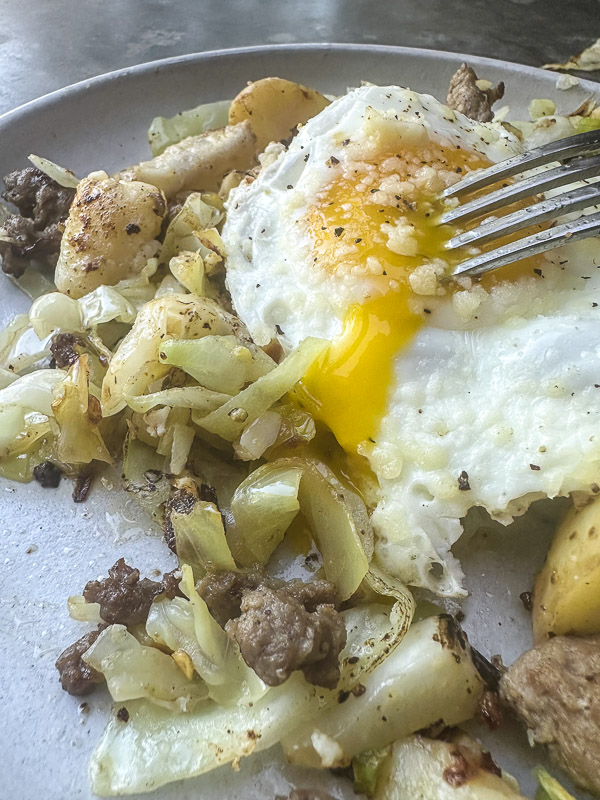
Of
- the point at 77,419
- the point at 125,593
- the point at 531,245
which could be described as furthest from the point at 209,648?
the point at 531,245

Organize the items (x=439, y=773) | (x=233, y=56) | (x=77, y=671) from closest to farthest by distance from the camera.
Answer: (x=439, y=773) < (x=77, y=671) < (x=233, y=56)

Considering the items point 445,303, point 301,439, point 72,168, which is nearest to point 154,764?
point 301,439

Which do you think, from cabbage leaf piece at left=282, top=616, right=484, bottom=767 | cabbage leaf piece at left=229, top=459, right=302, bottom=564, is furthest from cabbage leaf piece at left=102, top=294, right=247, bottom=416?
cabbage leaf piece at left=282, top=616, right=484, bottom=767

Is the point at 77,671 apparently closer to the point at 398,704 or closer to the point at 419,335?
the point at 398,704

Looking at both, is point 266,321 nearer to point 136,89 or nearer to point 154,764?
point 154,764

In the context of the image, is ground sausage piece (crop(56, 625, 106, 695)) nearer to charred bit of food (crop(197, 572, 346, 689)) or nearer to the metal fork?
charred bit of food (crop(197, 572, 346, 689))

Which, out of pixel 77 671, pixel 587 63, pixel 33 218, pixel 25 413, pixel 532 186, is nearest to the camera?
pixel 77 671
